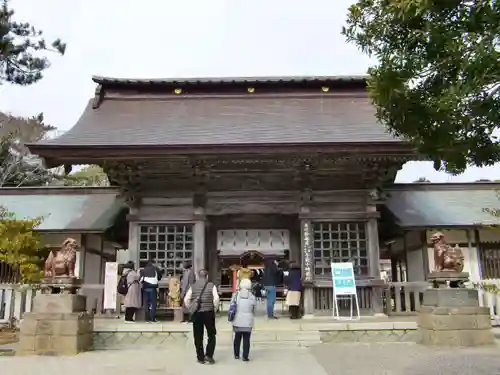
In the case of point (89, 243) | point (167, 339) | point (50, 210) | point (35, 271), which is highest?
point (50, 210)

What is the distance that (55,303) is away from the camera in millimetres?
9141

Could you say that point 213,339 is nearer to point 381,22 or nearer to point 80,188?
point 381,22

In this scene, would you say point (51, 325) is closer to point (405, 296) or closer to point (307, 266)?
point (307, 266)

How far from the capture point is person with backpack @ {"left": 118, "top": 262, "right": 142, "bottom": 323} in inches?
433

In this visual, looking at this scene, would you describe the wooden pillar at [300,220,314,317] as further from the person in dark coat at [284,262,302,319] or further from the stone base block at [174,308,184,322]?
the stone base block at [174,308,184,322]

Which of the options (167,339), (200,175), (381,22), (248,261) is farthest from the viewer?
(248,261)

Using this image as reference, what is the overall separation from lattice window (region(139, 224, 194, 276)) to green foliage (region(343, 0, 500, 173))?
8.45 m

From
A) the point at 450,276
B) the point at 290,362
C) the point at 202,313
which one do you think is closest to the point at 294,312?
the point at 450,276

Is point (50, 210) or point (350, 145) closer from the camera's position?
point (350, 145)

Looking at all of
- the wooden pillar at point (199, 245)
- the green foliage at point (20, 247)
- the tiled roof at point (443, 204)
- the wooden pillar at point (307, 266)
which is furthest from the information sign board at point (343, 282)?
the green foliage at point (20, 247)

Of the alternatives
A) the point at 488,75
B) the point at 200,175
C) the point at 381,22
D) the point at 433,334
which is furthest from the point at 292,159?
the point at 488,75

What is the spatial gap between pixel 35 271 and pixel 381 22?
420 inches

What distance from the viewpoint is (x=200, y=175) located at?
13.0 metres

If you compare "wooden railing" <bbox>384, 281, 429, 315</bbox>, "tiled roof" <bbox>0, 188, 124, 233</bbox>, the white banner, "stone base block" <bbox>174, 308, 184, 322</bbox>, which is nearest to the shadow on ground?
"wooden railing" <bbox>384, 281, 429, 315</bbox>
